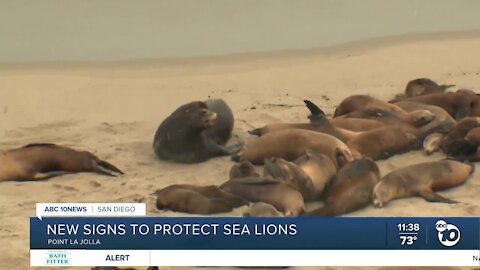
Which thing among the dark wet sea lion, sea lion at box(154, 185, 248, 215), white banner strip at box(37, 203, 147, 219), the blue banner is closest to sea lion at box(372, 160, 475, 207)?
sea lion at box(154, 185, 248, 215)

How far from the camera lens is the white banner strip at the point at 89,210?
421cm

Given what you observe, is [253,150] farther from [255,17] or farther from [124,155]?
[255,17]

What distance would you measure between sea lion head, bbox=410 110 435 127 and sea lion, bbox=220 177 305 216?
164 centimetres

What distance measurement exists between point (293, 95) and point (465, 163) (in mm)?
3013

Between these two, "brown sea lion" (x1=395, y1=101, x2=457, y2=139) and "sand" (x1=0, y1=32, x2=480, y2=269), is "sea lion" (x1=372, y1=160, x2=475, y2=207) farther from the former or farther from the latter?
"brown sea lion" (x1=395, y1=101, x2=457, y2=139)

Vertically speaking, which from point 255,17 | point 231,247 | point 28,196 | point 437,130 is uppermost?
point 255,17

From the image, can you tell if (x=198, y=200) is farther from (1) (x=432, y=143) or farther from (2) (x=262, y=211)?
(1) (x=432, y=143)

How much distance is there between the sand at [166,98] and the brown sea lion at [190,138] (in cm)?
8

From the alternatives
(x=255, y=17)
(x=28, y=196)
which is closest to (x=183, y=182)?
(x=28, y=196)

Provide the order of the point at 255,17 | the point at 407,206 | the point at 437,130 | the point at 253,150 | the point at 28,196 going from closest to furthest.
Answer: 1. the point at 407,206
2. the point at 28,196
3. the point at 253,150
4. the point at 437,130
5. the point at 255,17

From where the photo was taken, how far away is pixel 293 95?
322 inches

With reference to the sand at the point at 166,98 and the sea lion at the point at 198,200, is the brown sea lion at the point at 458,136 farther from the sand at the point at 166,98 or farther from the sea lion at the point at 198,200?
the sea lion at the point at 198,200

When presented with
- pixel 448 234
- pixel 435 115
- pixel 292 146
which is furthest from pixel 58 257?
pixel 435 115

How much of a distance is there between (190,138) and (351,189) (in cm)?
151
